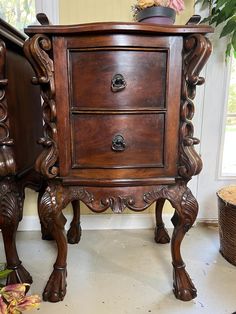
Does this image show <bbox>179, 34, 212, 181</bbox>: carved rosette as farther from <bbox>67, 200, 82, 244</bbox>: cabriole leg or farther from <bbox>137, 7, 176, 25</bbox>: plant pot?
→ <bbox>67, 200, 82, 244</bbox>: cabriole leg

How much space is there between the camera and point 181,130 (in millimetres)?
885

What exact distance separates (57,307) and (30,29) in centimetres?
91

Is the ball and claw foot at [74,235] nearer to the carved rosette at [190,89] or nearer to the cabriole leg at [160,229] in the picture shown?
the cabriole leg at [160,229]

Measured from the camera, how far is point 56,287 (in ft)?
3.23

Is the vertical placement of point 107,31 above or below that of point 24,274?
above

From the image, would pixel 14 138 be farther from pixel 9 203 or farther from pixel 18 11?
pixel 18 11

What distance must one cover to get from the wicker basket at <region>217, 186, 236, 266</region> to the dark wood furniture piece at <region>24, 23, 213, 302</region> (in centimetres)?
30

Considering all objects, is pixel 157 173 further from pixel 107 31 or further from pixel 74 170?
pixel 107 31

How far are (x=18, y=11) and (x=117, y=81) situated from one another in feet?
2.82

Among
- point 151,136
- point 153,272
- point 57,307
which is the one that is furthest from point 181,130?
point 57,307

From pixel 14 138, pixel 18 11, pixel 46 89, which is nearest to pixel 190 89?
pixel 46 89

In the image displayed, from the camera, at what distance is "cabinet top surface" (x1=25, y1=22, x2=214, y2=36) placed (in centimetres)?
77

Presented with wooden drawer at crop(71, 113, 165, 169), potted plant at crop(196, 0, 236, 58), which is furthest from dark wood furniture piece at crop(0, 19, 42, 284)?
potted plant at crop(196, 0, 236, 58)

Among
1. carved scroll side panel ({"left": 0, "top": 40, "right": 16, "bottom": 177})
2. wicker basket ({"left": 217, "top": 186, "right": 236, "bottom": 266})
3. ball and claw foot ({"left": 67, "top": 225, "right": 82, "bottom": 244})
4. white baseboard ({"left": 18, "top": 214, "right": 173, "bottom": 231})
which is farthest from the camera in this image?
white baseboard ({"left": 18, "top": 214, "right": 173, "bottom": 231})
